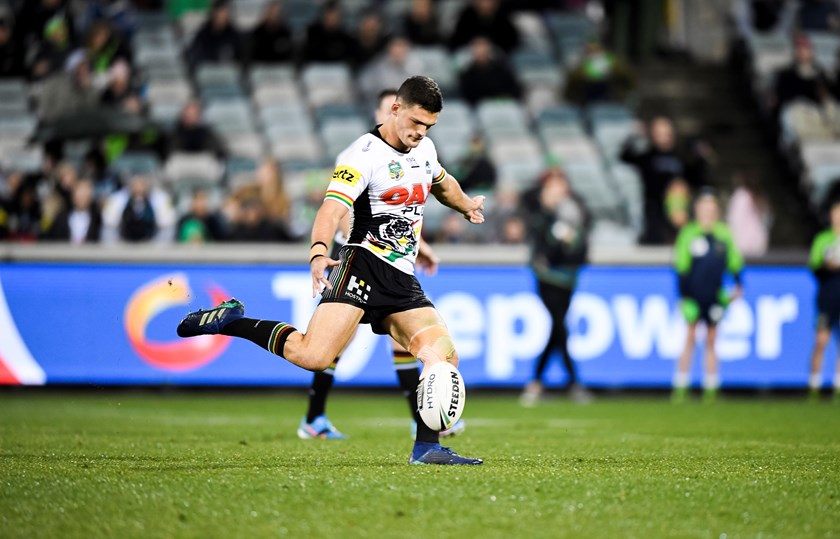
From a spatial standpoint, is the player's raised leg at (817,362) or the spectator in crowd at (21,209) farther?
the spectator in crowd at (21,209)

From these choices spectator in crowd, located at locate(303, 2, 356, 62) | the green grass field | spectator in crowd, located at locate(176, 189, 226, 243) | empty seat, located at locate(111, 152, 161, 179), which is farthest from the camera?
spectator in crowd, located at locate(303, 2, 356, 62)

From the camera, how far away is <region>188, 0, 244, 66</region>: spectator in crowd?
70.9ft

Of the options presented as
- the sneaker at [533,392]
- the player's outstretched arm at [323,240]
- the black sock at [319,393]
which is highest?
the player's outstretched arm at [323,240]

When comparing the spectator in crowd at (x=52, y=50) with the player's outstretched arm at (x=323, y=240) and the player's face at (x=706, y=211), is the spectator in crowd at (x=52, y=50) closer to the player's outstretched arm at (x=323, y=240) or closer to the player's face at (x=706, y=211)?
the player's face at (x=706, y=211)

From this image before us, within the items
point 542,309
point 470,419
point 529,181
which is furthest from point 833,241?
point 470,419

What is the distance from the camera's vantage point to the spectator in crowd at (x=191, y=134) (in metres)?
19.8

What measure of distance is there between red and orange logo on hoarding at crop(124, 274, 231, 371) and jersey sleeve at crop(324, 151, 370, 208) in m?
8.55

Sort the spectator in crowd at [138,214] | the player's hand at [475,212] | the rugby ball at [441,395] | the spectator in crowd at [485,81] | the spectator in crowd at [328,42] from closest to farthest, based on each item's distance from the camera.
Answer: the rugby ball at [441,395] → the player's hand at [475,212] → the spectator in crowd at [138,214] → the spectator in crowd at [485,81] → the spectator in crowd at [328,42]

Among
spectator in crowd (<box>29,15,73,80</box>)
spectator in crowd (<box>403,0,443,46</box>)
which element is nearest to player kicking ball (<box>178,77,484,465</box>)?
spectator in crowd (<box>29,15,73,80</box>)

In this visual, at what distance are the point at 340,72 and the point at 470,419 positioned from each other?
33.3 ft

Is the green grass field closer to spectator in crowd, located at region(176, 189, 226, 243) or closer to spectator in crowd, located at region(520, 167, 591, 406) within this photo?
spectator in crowd, located at region(520, 167, 591, 406)

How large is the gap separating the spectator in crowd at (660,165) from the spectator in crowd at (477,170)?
2.43 meters

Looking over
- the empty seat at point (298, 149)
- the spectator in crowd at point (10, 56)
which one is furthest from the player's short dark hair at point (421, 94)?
the spectator in crowd at point (10, 56)

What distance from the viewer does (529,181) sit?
20562 mm
